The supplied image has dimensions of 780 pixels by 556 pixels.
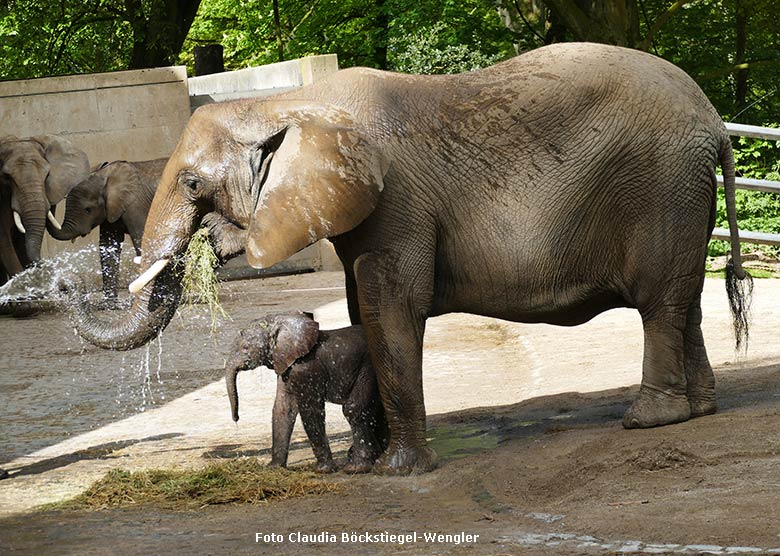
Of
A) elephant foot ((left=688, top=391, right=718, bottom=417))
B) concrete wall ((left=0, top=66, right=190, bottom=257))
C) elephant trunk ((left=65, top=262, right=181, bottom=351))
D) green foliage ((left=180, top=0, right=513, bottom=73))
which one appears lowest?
elephant foot ((left=688, top=391, right=718, bottom=417))

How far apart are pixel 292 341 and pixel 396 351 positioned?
24.9 inches

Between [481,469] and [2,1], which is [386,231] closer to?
[481,469]

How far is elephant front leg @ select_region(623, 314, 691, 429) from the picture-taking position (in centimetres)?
779

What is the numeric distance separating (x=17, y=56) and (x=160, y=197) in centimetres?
2344

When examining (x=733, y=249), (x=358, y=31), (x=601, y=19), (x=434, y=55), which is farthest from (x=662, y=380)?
(x=358, y=31)

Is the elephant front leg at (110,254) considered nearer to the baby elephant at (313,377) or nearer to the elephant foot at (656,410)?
the baby elephant at (313,377)

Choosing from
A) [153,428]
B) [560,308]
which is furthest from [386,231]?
[153,428]

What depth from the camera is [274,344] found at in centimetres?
776

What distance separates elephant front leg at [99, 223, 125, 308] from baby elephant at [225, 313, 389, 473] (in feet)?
29.8

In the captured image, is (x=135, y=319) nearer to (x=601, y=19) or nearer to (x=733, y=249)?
(x=733, y=249)

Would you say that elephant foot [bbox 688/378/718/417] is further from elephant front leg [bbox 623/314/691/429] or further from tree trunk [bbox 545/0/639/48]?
tree trunk [bbox 545/0/639/48]

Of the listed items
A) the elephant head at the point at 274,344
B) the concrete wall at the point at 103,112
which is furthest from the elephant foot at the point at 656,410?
the concrete wall at the point at 103,112

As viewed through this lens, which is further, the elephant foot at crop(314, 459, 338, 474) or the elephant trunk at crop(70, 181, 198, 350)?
the elephant foot at crop(314, 459, 338, 474)

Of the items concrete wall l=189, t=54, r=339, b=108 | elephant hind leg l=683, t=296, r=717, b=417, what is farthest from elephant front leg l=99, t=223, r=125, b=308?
elephant hind leg l=683, t=296, r=717, b=417
